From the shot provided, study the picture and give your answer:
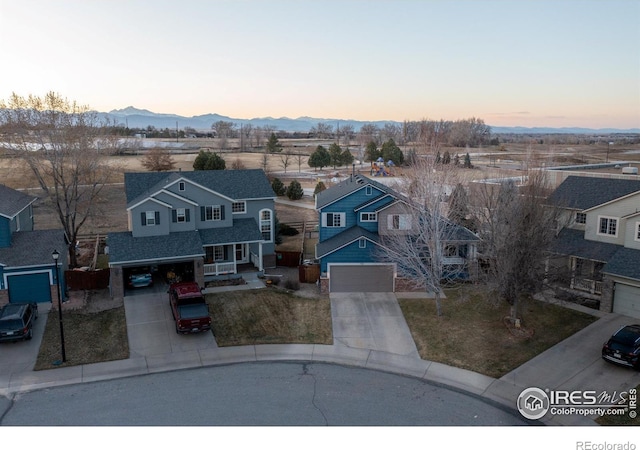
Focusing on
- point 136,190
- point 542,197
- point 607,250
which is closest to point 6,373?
point 136,190

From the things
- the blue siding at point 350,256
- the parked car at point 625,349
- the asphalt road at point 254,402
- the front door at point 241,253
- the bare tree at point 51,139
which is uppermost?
the bare tree at point 51,139

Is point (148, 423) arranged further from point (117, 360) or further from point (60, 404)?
point (117, 360)

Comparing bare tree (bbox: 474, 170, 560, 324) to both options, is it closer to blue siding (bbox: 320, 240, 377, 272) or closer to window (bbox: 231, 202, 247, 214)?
blue siding (bbox: 320, 240, 377, 272)

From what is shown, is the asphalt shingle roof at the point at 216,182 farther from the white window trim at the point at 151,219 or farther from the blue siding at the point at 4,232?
the blue siding at the point at 4,232

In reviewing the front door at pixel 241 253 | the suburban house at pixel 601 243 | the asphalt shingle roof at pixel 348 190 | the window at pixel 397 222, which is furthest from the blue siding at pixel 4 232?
the suburban house at pixel 601 243

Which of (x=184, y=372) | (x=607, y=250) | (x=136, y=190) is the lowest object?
(x=184, y=372)

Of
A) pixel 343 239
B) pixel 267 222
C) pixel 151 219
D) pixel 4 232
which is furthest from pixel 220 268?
pixel 4 232

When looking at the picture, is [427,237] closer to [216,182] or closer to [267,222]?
[267,222]
